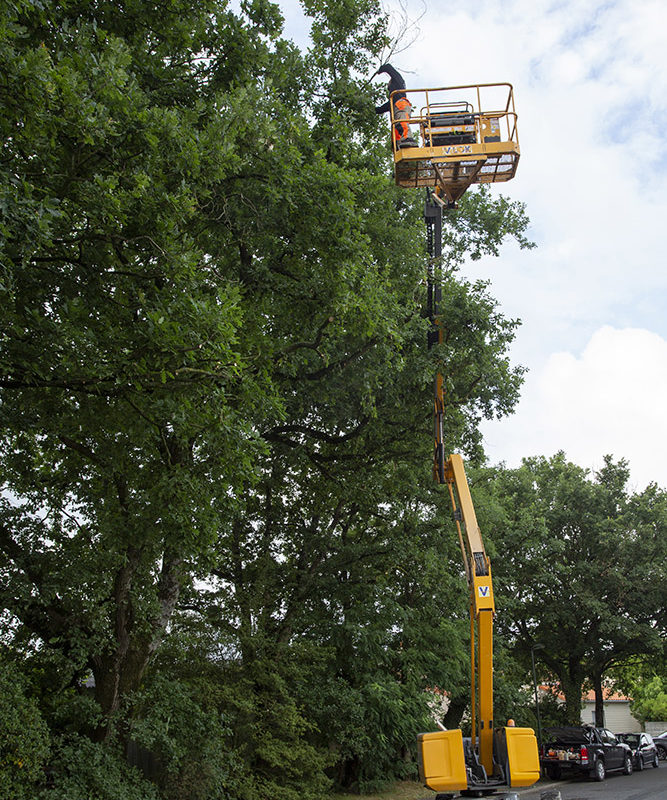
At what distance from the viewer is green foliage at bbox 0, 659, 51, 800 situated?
9656 mm

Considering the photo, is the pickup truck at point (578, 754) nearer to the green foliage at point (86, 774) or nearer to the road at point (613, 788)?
the road at point (613, 788)

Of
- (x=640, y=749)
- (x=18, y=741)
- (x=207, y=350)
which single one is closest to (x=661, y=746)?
(x=640, y=749)

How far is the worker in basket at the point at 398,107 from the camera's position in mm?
13266

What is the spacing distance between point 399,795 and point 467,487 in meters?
12.2

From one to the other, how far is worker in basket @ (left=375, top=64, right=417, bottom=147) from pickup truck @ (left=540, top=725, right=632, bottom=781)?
764 inches

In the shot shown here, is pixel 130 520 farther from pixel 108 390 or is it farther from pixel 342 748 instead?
pixel 342 748

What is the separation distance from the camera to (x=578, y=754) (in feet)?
74.6

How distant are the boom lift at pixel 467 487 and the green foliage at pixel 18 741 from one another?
5275 millimetres

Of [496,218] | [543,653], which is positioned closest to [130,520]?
[496,218]

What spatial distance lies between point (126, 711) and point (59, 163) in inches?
333

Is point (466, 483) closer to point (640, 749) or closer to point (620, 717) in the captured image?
point (640, 749)

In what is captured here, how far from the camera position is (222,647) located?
48.4 ft

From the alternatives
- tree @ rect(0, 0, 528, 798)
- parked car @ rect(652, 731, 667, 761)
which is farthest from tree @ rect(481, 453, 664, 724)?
tree @ rect(0, 0, 528, 798)

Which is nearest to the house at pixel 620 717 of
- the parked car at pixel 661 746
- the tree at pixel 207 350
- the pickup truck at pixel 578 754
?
the parked car at pixel 661 746
